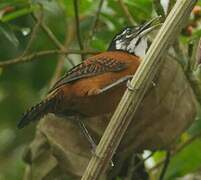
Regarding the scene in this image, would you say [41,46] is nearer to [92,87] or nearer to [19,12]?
[19,12]

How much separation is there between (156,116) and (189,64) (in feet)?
1.38

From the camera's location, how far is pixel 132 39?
369cm

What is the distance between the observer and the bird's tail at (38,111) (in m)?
3.19

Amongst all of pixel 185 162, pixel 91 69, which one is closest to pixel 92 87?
pixel 91 69

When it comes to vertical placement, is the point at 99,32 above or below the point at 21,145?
above

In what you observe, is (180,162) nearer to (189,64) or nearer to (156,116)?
(156,116)

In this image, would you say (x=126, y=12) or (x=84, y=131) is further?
(x=126, y=12)

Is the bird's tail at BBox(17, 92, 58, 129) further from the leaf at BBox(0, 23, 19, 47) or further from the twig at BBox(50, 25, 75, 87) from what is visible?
the twig at BBox(50, 25, 75, 87)

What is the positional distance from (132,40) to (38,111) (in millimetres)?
757

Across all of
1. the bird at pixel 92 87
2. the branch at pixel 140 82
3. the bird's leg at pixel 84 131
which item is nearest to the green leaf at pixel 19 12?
the bird at pixel 92 87

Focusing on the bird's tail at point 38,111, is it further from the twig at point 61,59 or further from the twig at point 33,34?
the twig at point 61,59

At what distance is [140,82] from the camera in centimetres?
240

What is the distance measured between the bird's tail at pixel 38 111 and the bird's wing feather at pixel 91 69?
91 millimetres

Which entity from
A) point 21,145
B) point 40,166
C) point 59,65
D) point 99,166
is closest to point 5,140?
point 21,145
